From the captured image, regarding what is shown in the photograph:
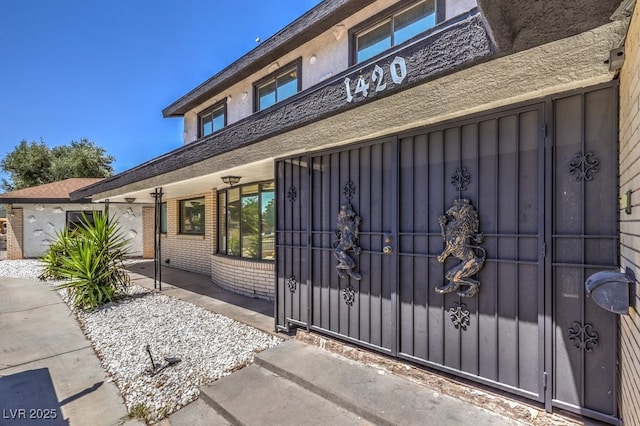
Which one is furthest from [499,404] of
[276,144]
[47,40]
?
[47,40]

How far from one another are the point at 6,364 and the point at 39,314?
273 cm

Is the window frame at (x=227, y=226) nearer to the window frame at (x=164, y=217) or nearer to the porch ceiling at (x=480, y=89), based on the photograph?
the porch ceiling at (x=480, y=89)

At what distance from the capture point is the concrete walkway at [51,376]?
10.3 feet

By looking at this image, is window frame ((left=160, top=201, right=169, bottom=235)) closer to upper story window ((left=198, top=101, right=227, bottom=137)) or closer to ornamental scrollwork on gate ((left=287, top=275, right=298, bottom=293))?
upper story window ((left=198, top=101, right=227, bottom=137))

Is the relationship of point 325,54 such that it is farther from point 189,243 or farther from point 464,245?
point 189,243

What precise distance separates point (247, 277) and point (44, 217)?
43.5 feet

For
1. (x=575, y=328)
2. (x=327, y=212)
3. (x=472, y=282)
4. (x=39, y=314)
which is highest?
(x=327, y=212)

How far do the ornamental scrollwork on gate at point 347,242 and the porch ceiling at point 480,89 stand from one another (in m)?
0.92

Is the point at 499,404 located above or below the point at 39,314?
above

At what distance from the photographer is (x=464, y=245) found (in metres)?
2.77

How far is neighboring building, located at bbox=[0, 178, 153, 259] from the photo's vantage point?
13.6 meters

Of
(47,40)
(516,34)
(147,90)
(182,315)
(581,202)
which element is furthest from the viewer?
(147,90)

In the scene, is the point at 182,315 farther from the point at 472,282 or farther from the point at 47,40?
the point at 47,40

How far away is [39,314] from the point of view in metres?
6.48
